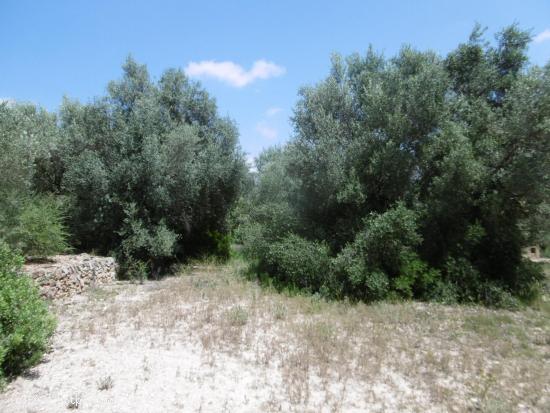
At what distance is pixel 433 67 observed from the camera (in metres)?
10.6

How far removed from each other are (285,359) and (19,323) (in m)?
3.70

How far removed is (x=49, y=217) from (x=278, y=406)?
8.83m

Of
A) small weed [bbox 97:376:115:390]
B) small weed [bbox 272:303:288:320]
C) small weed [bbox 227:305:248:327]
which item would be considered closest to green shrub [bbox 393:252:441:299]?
small weed [bbox 272:303:288:320]

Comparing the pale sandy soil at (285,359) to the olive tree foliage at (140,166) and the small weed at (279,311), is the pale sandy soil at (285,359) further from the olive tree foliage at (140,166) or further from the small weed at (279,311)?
the olive tree foliage at (140,166)

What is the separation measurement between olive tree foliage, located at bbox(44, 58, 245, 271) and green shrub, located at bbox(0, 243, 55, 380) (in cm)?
679

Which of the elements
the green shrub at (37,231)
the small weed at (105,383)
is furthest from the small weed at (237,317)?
the green shrub at (37,231)

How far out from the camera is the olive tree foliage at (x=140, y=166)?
1258 cm

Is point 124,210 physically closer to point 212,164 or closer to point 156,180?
point 156,180

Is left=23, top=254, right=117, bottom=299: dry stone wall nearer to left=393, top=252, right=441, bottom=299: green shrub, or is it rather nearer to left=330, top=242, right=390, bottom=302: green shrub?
left=330, top=242, right=390, bottom=302: green shrub

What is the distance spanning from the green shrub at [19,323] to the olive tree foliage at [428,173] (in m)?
6.73

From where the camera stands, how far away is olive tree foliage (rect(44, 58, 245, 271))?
41.3 feet

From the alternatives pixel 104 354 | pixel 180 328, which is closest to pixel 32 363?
pixel 104 354

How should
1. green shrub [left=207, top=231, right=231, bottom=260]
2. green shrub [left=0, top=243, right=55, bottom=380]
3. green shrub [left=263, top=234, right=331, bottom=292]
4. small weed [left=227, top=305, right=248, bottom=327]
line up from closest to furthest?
green shrub [left=0, top=243, right=55, bottom=380] → small weed [left=227, top=305, right=248, bottom=327] → green shrub [left=263, top=234, right=331, bottom=292] → green shrub [left=207, top=231, right=231, bottom=260]

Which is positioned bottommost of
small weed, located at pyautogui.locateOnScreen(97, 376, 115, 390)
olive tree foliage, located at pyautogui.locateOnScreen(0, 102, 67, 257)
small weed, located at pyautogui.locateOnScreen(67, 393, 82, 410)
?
small weed, located at pyautogui.locateOnScreen(67, 393, 82, 410)
